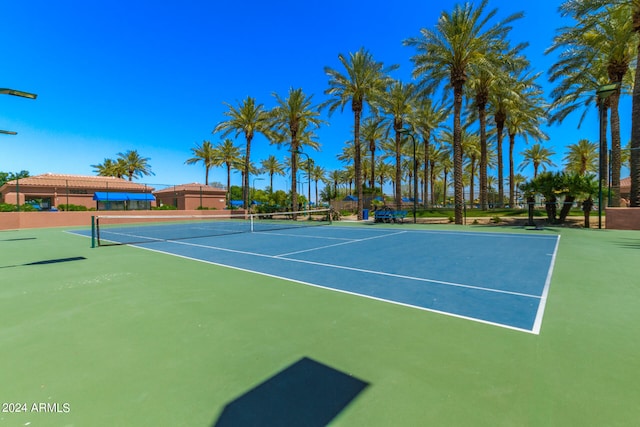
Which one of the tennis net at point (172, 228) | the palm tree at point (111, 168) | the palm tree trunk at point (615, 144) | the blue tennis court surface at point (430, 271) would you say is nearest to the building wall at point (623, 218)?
the palm tree trunk at point (615, 144)

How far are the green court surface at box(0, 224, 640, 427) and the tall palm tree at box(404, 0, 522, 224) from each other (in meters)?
19.9

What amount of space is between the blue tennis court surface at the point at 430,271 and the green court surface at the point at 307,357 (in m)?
0.36

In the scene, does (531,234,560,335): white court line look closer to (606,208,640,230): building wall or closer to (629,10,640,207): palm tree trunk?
(606,208,640,230): building wall

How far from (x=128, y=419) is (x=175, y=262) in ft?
21.5

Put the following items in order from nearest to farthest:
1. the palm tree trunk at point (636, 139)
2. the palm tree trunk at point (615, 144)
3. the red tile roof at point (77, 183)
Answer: the palm tree trunk at point (636, 139)
the palm tree trunk at point (615, 144)
the red tile roof at point (77, 183)

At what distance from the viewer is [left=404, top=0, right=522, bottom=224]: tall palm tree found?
20438 mm

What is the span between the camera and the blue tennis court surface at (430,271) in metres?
4.34

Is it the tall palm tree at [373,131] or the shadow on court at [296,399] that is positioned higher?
the tall palm tree at [373,131]

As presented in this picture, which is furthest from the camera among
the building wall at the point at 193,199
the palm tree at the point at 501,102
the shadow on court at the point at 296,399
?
the building wall at the point at 193,199

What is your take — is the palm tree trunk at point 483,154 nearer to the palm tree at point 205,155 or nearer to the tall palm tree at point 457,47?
the tall palm tree at point 457,47

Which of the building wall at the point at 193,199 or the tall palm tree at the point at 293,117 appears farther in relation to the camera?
the building wall at the point at 193,199

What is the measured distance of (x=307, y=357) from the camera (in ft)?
9.75

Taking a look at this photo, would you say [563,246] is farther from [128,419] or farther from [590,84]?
[590,84]

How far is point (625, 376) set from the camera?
2574 millimetres
